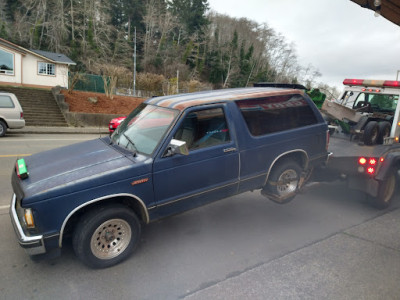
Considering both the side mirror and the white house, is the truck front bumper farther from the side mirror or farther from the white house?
the white house

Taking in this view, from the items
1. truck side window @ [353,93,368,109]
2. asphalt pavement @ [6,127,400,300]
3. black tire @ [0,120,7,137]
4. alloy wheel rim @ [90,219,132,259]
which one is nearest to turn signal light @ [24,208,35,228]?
alloy wheel rim @ [90,219,132,259]

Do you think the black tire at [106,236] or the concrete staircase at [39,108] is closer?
the black tire at [106,236]

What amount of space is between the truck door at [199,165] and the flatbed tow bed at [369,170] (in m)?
2.23

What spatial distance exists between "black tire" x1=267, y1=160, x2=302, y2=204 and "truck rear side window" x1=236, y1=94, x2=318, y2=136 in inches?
23.9

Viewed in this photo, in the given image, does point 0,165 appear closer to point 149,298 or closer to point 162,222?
point 162,222

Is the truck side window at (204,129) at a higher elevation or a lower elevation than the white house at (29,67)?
lower

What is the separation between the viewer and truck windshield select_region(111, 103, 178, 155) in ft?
11.7

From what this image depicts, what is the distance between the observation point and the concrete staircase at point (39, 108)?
54.2 ft

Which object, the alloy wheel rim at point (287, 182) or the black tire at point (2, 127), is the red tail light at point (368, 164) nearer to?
the alloy wheel rim at point (287, 182)

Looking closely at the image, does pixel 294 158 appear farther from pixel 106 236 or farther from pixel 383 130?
pixel 106 236

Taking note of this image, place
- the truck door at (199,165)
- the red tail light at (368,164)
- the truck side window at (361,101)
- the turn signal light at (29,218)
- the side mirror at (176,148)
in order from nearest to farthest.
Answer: the turn signal light at (29,218) → the side mirror at (176,148) → the truck door at (199,165) → the red tail light at (368,164) → the truck side window at (361,101)

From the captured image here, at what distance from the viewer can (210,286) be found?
2.99 metres

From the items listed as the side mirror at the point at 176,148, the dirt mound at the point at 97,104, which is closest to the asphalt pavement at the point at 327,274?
the side mirror at the point at 176,148

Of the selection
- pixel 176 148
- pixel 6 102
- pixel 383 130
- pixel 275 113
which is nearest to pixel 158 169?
pixel 176 148
